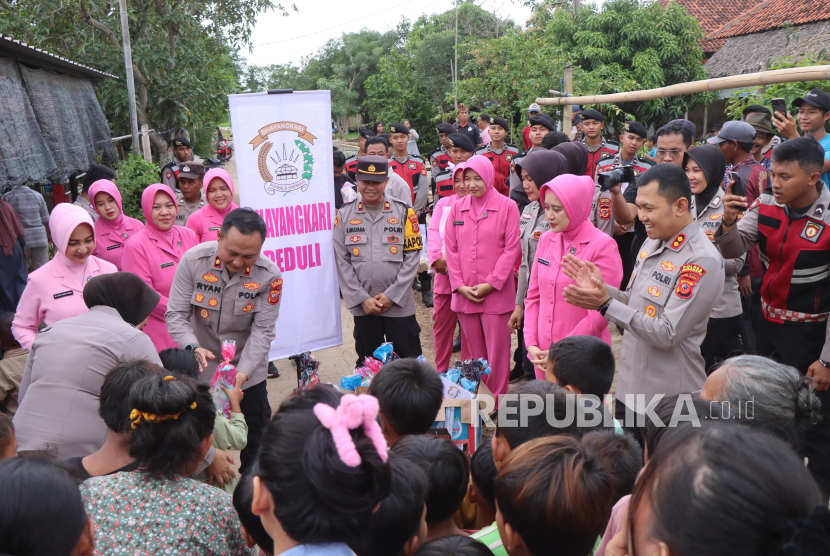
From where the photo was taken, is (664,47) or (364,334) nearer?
(364,334)

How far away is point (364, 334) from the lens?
4.83 metres

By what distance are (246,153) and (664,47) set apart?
525 inches

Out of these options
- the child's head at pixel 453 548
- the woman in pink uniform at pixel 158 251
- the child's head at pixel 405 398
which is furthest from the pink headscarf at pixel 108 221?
the child's head at pixel 453 548

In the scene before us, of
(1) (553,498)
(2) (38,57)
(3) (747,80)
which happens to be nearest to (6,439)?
(1) (553,498)

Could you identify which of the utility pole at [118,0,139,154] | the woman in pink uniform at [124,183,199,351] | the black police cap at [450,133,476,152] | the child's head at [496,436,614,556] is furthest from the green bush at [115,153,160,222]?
the child's head at [496,436,614,556]

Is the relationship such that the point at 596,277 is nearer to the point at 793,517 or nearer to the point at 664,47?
the point at 793,517

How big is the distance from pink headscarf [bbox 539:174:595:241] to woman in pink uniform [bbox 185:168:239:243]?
2667 millimetres

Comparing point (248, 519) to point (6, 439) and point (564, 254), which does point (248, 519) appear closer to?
point (6, 439)

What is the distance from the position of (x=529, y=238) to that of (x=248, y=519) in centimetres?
278

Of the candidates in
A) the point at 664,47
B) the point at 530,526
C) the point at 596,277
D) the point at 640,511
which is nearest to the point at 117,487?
the point at 530,526

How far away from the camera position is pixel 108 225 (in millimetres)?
4719

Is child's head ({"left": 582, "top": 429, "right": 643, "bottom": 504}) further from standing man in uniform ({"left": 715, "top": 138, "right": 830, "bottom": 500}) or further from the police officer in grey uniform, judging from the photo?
standing man in uniform ({"left": 715, "top": 138, "right": 830, "bottom": 500})

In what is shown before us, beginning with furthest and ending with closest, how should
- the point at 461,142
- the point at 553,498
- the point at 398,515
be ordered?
the point at 461,142, the point at 398,515, the point at 553,498

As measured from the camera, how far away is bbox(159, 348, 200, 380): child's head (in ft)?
9.98
